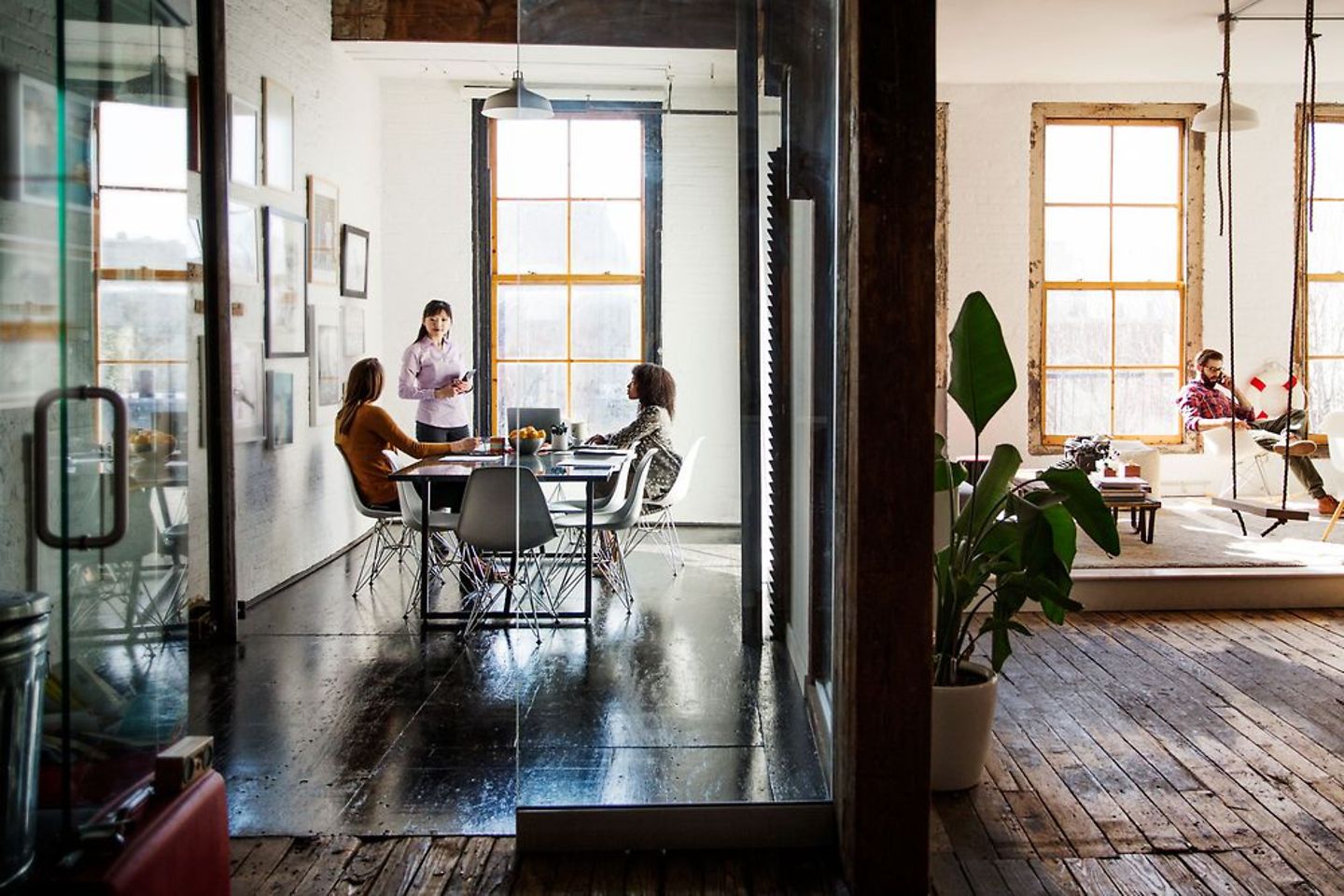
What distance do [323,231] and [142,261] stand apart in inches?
206

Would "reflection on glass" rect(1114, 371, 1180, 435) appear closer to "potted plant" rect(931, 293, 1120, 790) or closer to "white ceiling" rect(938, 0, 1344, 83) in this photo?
Answer: "white ceiling" rect(938, 0, 1344, 83)

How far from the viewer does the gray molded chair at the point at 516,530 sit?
3506 millimetres

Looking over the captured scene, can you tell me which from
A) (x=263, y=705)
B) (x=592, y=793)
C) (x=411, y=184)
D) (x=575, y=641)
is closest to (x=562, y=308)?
(x=575, y=641)

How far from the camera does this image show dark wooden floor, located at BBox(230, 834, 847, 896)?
308cm

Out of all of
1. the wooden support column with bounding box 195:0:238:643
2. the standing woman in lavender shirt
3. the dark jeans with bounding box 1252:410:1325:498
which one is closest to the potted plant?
the wooden support column with bounding box 195:0:238:643

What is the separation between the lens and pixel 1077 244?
10422mm

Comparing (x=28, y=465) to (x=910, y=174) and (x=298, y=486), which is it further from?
(x=298, y=486)

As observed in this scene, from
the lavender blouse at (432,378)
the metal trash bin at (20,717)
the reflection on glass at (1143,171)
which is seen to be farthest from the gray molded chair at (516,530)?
the reflection on glass at (1143,171)

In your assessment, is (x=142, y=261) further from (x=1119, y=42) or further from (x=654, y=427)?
(x=1119, y=42)

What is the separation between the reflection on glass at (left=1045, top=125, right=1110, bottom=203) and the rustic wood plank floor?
5516mm

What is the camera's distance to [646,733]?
3.39m

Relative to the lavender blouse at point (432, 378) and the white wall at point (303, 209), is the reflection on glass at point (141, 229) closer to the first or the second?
the white wall at point (303, 209)

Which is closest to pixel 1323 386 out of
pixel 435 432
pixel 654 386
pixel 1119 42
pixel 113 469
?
pixel 1119 42

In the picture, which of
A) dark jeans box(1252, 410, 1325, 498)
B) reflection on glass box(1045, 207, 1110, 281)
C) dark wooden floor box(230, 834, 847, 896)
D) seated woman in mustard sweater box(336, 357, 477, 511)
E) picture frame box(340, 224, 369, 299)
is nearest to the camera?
dark wooden floor box(230, 834, 847, 896)
